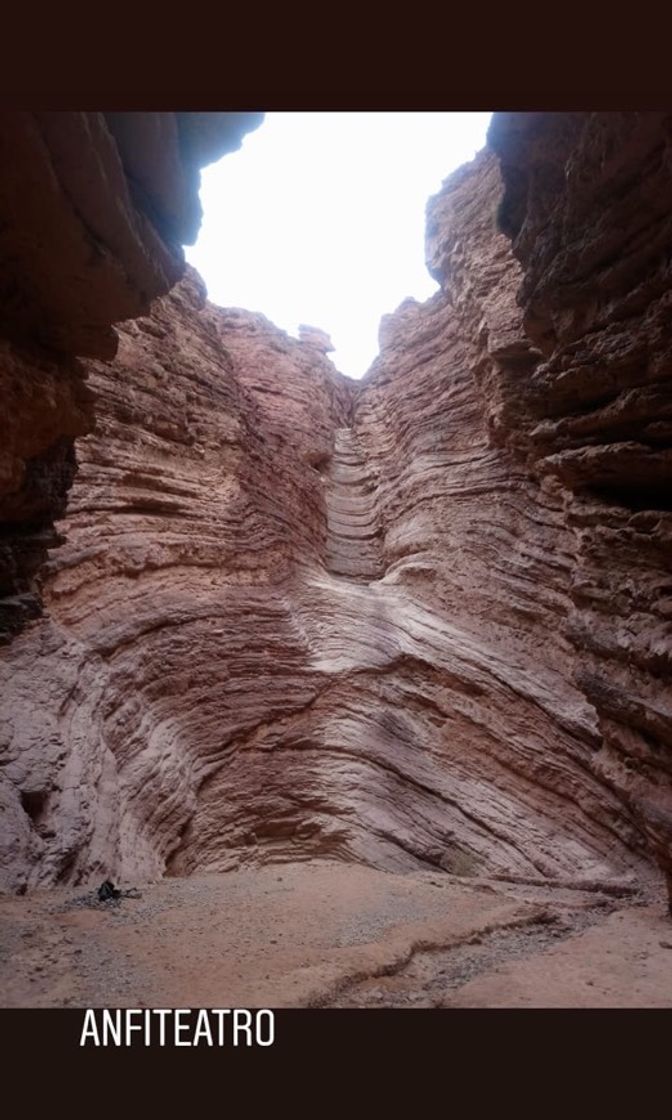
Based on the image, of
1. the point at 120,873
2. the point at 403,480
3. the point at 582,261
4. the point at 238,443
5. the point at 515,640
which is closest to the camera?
the point at 582,261

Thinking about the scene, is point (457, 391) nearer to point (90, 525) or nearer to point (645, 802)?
point (90, 525)

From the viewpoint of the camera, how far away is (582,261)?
694 centimetres

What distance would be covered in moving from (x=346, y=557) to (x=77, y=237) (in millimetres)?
17935

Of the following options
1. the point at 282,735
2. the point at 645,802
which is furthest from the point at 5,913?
the point at 282,735

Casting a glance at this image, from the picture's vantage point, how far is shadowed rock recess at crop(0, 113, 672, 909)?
6086 mm

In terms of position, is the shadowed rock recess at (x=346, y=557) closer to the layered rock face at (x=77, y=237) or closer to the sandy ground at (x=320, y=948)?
the layered rock face at (x=77, y=237)

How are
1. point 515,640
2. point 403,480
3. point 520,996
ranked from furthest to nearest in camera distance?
point 403,480, point 515,640, point 520,996

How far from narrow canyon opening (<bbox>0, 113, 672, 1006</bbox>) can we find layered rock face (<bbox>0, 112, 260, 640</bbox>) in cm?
3

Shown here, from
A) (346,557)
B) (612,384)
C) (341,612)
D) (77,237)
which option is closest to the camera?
(77,237)

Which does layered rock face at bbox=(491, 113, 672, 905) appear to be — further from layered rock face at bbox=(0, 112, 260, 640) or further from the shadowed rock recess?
layered rock face at bbox=(0, 112, 260, 640)

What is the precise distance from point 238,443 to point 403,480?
691 centimetres

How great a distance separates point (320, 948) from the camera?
5238 mm

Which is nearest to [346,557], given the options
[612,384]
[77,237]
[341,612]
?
[341,612]

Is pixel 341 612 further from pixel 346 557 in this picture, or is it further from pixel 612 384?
pixel 612 384
